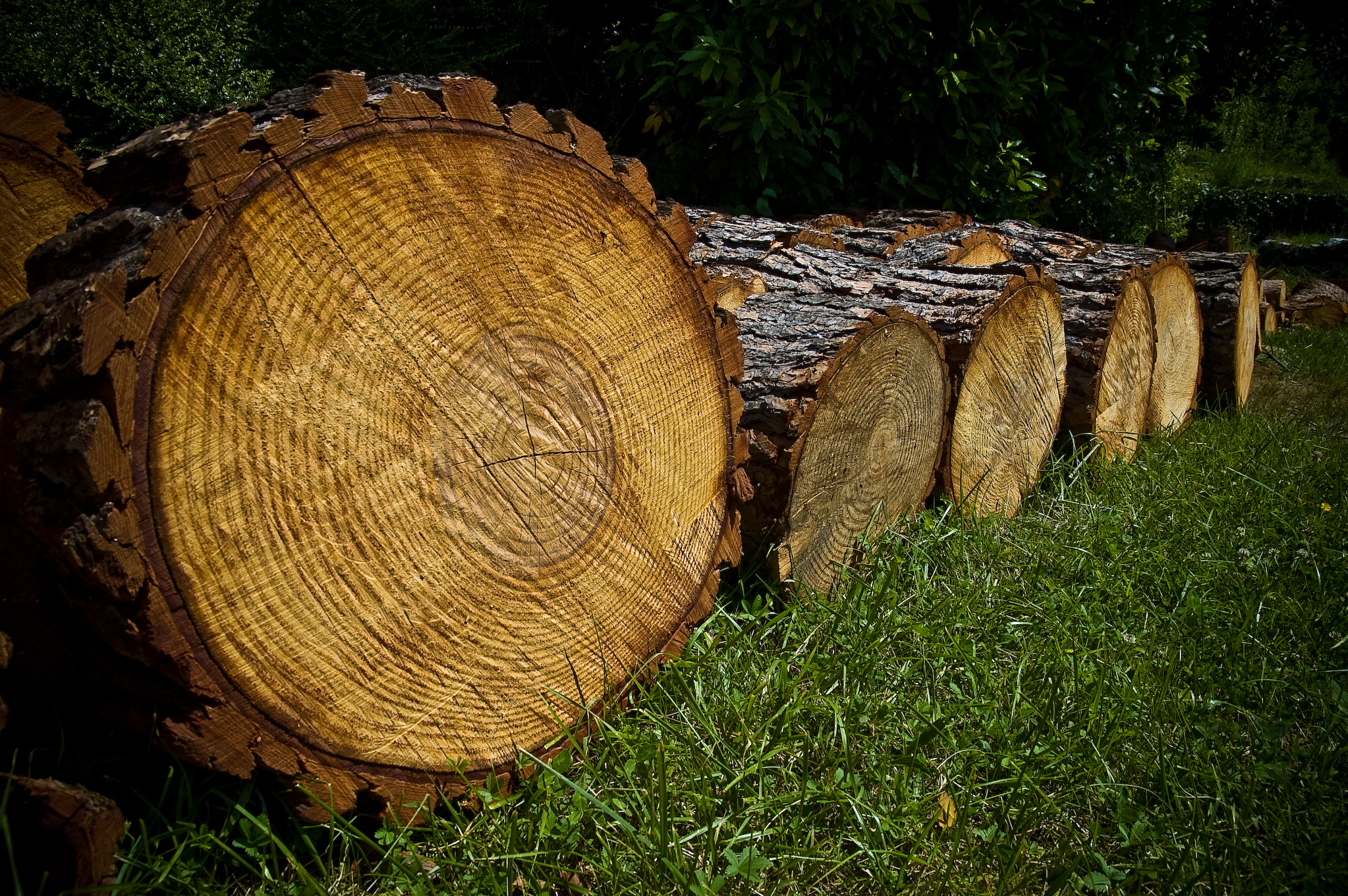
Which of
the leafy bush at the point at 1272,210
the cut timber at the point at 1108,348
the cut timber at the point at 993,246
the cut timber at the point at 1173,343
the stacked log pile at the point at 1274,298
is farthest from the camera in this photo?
the leafy bush at the point at 1272,210

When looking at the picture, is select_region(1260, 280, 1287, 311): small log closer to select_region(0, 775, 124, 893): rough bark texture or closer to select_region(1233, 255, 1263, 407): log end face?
select_region(1233, 255, 1263, 407): log end face

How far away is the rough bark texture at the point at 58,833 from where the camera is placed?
3.85 ft

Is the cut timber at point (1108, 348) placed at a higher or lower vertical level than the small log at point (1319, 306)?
higher

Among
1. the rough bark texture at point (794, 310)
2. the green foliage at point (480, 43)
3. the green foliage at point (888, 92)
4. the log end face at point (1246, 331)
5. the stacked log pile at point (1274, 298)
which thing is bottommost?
the stacked log pile at point (1274, 298)

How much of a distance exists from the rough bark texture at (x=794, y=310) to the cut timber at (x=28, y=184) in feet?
5.41

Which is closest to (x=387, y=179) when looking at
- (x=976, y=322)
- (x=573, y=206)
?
(x=573, y=206)

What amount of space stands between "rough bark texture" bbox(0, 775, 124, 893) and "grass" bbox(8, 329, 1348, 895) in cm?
21

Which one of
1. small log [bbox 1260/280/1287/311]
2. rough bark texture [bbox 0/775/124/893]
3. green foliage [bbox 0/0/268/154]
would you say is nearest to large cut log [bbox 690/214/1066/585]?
rough bark texture [bbox 0/775/124/893]

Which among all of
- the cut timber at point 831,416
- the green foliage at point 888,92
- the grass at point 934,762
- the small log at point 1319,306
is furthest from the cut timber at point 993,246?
the small log at point 1319,306

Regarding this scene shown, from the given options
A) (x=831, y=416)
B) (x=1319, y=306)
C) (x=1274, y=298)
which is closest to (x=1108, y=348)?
(x=831, y=416)

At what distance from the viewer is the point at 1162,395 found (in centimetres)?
418

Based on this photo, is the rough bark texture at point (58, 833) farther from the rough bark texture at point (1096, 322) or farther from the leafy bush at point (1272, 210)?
the leafy bush at point (1272, 210)

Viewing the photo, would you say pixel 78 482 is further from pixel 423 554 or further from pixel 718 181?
pixel 718 181

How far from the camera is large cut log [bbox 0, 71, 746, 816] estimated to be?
1223mm
